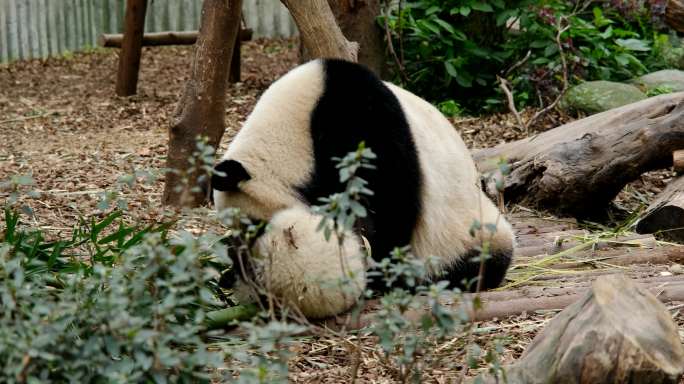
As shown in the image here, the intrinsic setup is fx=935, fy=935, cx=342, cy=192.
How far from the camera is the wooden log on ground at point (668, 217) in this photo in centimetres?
459

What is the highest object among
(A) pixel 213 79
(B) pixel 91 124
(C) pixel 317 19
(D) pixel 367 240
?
(C) pixel 317 19

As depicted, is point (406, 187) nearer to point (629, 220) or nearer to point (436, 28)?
point (629, 220)

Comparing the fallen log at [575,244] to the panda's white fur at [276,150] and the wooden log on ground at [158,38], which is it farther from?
the wooden log on ground at [158,38]

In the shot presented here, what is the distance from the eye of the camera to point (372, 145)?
3584 mm

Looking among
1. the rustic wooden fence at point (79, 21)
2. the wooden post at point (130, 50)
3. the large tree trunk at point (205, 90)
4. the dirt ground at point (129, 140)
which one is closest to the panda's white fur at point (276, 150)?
the dirt ground at point (129, 140)

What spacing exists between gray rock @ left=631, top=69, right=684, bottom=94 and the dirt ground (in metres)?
1.08

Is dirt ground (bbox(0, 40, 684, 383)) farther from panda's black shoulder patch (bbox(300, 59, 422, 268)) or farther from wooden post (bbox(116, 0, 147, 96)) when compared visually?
panda's black shoulder patch (bbox(300, 59, 422, 268))

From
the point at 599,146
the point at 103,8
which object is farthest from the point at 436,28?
the point at 103,8

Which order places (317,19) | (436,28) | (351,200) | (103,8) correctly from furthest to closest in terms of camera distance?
(103,8)
(436,28)
(317,19)
(351,200)

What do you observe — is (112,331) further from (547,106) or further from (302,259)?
(547,106)

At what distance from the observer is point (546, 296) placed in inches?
146

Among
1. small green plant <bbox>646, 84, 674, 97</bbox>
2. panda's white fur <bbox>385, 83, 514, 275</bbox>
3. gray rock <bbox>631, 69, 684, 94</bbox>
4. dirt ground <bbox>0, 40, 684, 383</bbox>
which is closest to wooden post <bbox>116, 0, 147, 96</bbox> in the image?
dirt ground <bbox>0, 40, 684, 383</bbox>

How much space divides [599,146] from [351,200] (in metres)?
3.01

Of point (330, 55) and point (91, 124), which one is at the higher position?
point (330, 55)
